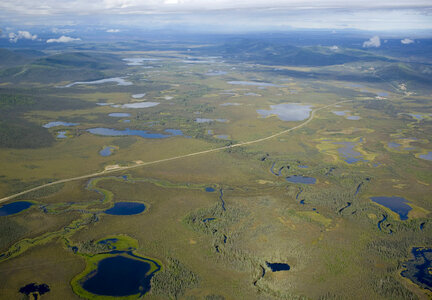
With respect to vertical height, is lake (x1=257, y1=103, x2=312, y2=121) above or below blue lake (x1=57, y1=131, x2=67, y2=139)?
above

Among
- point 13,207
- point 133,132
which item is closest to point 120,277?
point 13,207

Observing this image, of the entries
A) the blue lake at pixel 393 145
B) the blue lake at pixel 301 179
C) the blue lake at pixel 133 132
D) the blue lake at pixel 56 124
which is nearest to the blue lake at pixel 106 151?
the blue lake at pixel 133 132

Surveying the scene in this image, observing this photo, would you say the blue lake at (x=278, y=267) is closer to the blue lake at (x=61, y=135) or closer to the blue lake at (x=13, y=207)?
the blue lake at (x=13, y=207)

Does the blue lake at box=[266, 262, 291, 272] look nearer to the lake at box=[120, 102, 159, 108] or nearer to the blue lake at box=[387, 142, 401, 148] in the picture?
the blue lake at box=[387, 142, 401, 148]

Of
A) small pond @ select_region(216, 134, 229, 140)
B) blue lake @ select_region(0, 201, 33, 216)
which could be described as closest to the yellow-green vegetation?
blue lake @ select_region(0, 201, 33, 216)

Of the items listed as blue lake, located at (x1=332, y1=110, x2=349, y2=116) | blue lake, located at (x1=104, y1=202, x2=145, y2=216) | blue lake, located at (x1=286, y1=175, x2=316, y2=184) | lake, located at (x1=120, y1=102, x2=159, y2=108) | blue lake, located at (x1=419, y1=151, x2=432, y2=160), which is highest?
lake, located at (x1=120, y1=102, x2=159, y2=108)

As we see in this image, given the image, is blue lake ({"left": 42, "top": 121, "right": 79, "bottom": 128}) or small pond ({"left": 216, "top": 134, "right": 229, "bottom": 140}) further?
blue lake ({"left": 42, "top": 121, "right": 79, "bottom": 128})
